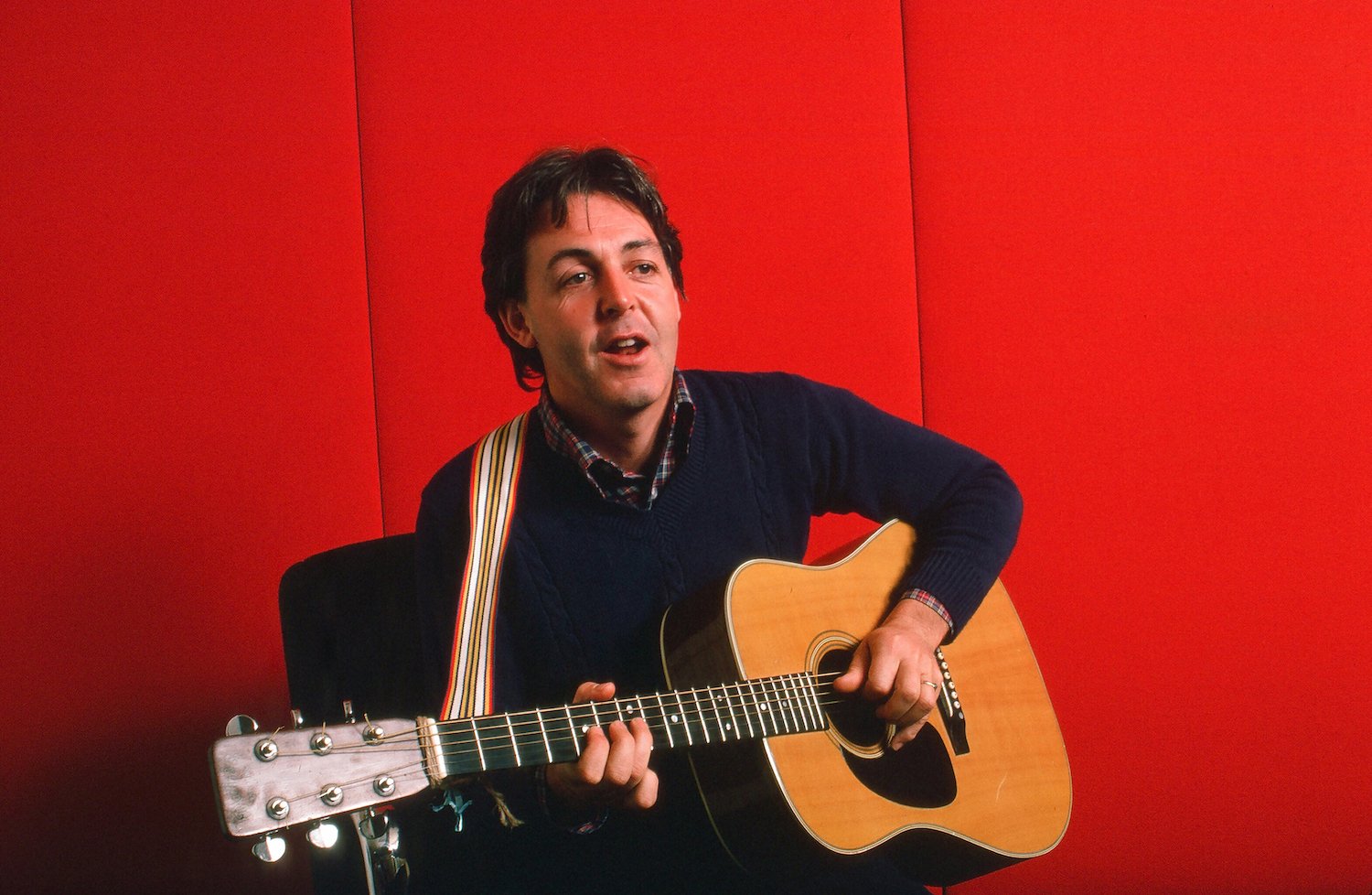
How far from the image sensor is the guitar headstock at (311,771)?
818 millimetres

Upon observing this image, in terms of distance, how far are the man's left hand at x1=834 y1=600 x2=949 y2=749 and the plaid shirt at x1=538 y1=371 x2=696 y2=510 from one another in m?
0.40

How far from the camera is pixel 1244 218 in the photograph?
81.2 inches

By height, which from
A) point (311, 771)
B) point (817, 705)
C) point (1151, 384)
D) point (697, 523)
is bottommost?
point (817, 705)

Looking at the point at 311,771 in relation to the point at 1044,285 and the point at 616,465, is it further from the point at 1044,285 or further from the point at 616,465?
the point at 1044,285

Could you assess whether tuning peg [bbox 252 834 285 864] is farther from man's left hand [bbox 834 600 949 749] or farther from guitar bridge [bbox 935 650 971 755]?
guitar bridge [bbox 935 650 971 755]

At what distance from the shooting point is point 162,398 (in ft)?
6.08

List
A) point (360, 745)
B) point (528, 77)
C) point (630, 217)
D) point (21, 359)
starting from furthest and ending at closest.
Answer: point (528, 77) → point (21, 359) → point (630, 217) → point (360, 745)

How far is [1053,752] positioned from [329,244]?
1.67 m

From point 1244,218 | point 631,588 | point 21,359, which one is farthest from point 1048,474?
point 21,359

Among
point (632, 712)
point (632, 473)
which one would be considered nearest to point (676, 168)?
point (632, 473)

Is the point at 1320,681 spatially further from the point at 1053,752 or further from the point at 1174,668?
the point at 1053,752

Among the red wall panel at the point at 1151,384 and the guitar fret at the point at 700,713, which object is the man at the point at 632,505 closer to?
the guitar fret at the point at 700,713

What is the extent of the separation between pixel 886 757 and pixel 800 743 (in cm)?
16

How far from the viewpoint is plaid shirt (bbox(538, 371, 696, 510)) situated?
4.55 feet
